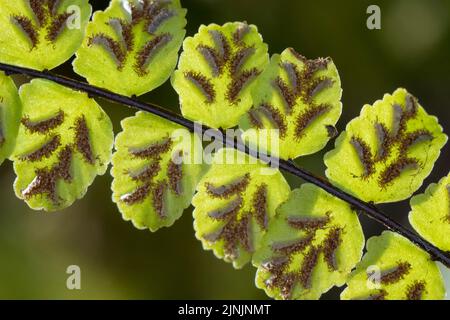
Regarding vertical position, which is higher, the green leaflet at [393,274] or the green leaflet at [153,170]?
the green leaflet at [153,170]

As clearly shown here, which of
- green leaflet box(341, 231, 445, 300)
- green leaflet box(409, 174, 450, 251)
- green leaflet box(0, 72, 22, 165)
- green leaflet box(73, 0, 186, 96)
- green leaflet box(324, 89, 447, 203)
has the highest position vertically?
green leaflet box(73, 0, 186, 96)

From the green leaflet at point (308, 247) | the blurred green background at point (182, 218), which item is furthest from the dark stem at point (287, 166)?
the blurred green background at point (182, 218)

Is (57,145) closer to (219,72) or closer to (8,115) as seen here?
(8,115)

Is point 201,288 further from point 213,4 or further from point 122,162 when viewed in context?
point 122,162

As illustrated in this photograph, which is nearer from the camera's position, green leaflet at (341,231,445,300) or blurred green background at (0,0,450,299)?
green leaflet at (341,231,445,300)

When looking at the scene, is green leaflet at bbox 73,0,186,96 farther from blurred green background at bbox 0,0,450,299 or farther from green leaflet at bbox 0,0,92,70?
blurred green background at bbox 0,0,450,299

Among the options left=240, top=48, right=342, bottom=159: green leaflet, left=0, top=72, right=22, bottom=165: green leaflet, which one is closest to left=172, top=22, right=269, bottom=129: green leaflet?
left=240, top=48, right=342, bottom=159: green leaflet

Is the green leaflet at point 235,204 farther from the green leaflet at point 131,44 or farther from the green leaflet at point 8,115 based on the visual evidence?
the green leaflet at point 8,115
